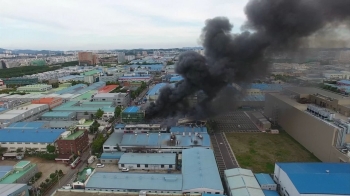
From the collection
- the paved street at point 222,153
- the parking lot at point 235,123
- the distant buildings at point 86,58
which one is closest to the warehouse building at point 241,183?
the paved street at point 222,153

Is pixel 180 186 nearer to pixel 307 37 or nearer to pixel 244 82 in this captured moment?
pixel 244 82

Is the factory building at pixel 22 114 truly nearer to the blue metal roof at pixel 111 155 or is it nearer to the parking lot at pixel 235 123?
the blue metal roof at pixel 111 155

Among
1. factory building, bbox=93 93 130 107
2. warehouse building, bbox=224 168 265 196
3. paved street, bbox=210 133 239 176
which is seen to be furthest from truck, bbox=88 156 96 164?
factory building, bbox=93 93 130 107

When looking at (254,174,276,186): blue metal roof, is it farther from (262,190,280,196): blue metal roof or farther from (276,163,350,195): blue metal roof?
(276,163,350,195): blue metal roof

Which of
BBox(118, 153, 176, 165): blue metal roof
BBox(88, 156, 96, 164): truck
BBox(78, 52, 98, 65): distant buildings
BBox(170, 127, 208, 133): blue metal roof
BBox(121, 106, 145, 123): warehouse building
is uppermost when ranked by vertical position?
BBox(78, 52, 98, 65): distant buildings

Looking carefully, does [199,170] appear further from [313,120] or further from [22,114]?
[22,114]

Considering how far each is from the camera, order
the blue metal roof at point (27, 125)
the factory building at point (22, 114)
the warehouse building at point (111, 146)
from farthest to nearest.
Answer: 1. the factory building at point (22, 114)
2. the blue metal roof at point (27, 125)
3. the warehouse building at point (111, 146)
